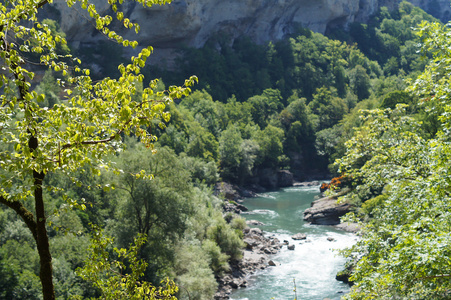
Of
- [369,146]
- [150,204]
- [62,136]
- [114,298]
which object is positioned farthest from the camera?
[150,204]

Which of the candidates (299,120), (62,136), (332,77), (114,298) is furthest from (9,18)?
(332,77)

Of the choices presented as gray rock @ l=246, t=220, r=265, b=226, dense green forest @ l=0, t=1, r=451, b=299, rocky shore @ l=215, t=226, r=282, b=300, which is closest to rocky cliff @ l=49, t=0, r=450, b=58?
dense green forest @ l=0, t=1, r=451, b=299

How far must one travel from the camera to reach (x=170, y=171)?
23.0 m

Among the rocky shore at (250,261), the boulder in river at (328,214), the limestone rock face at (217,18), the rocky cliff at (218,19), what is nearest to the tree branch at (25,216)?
the rocky shore at (250,261)

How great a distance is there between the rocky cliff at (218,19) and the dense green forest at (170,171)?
4.18 m

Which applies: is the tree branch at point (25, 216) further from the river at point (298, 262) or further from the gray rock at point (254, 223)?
the gray rock at point (254, 223)

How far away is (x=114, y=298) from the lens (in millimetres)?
6402

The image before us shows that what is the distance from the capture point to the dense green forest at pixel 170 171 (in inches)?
168

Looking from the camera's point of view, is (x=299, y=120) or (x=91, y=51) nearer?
(x=91, y=51)

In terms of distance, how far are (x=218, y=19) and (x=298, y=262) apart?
215ft

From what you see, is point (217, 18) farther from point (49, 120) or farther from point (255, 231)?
point (49, 120)

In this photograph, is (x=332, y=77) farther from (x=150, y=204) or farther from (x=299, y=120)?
(x=150, y=204)

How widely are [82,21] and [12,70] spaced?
204 ft

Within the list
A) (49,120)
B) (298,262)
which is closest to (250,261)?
(298,262)
